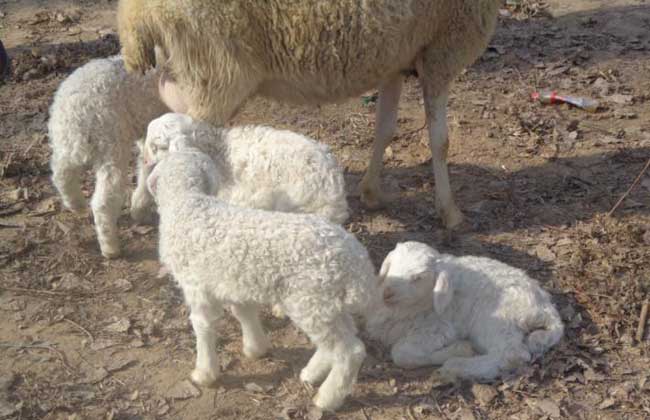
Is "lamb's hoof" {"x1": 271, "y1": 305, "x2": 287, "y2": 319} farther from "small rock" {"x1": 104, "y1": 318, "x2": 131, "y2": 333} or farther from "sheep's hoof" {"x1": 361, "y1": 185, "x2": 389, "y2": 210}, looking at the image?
"sheep's hoof" {"x1": 361, "y1": 185, "x2": 389, "y2": 210}

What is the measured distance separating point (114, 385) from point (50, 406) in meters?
0.33

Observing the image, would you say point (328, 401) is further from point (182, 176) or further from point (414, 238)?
point (414, 238)

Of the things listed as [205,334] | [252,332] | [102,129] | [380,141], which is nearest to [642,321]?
[252,332]

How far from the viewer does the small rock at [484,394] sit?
4.03m

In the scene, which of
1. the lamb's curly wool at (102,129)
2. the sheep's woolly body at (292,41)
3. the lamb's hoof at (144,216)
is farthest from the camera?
the lamb's hoof at (144,216)

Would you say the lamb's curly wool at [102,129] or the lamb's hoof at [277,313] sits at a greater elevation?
the lamb's curly wool at [102,129]

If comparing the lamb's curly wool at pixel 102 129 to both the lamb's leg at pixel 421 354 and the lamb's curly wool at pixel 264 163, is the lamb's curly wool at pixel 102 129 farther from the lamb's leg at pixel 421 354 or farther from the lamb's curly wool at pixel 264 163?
the lamb's leg at pixel 421 354

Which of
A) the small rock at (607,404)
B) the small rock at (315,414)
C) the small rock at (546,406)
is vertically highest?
the small rock at (315,414)

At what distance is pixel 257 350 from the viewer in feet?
14.0

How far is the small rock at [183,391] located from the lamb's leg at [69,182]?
171 cm

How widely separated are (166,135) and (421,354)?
73.5 inches

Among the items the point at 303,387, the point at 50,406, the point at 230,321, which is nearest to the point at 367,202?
the point at 230,321

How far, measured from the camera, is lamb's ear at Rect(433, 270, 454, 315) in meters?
4.23

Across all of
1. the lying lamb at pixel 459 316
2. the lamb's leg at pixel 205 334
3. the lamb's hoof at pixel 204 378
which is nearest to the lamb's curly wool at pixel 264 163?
the lying lamb at pixel 459 316
